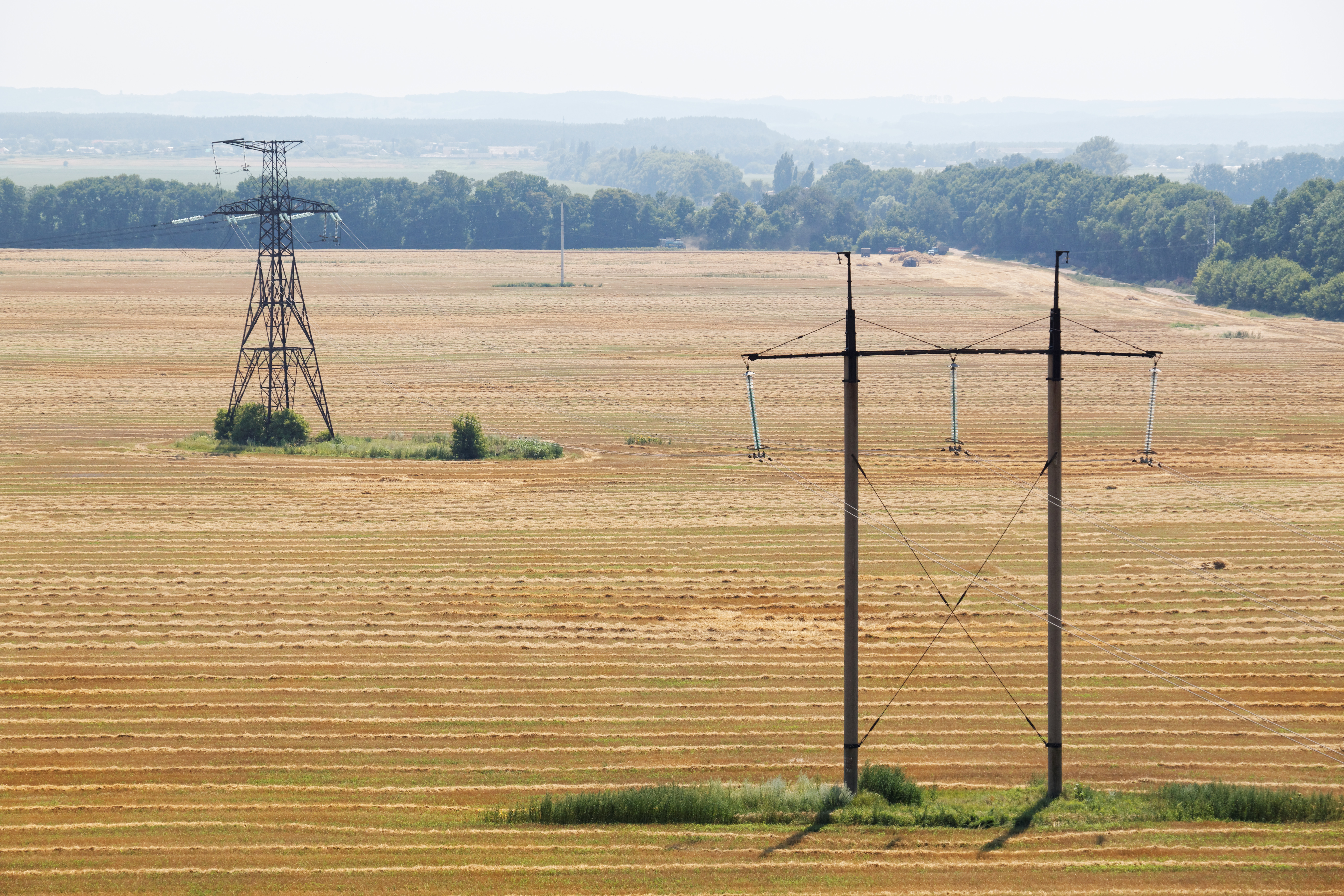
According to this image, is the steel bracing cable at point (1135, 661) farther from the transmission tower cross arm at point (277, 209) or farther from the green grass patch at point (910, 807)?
the transmission tower cross arm at point (277, 209)

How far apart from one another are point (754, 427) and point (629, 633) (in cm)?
729

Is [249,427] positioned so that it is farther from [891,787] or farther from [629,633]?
[891,787]

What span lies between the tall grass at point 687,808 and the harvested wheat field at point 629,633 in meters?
0.49

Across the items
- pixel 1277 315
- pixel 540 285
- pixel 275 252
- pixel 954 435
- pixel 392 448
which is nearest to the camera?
pixel 954 435

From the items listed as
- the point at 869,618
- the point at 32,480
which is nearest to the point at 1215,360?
the point at 869,618

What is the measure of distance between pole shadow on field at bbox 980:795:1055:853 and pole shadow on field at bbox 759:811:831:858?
8.13 feet

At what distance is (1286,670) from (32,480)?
148 ft

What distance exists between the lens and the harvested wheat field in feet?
65.6

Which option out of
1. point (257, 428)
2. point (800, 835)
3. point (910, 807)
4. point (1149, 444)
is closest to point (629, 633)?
point (910, 807)

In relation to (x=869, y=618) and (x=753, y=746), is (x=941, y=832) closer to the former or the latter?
(x=753, y=746)

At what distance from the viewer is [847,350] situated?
20453mm

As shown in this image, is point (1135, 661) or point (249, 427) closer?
point (1135, 661)

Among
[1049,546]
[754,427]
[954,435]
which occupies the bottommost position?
[954,435]

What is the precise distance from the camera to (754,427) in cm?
3697
